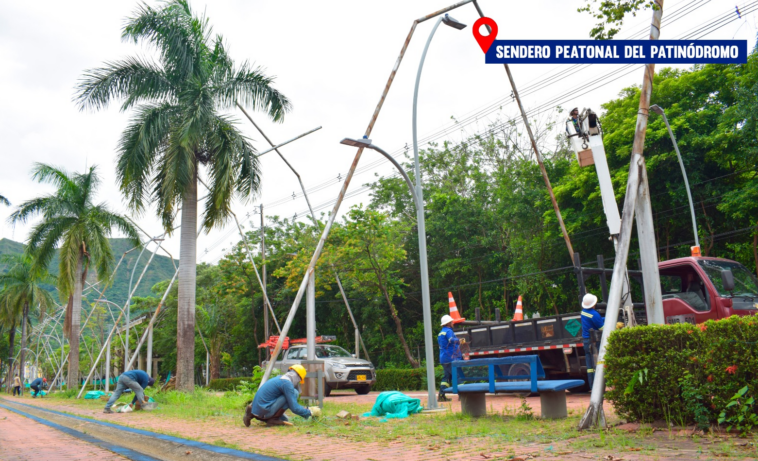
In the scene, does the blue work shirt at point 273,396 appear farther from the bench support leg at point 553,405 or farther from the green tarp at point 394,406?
the bench support leg at point 553,405

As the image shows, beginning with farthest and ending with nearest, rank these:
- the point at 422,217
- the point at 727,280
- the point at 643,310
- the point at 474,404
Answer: the point at 422,217 < the point at 643,310 < the point at 727,280 < the point at 474,404

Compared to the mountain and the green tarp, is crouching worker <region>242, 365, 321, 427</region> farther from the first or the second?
the mountain

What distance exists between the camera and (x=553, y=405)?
29.8 ft

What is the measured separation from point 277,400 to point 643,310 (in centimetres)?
770

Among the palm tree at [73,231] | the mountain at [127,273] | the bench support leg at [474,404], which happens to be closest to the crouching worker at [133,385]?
the bench support leg at [474,404]

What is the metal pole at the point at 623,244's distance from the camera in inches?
291

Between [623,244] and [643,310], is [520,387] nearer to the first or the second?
[623,244]

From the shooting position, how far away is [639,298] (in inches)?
851

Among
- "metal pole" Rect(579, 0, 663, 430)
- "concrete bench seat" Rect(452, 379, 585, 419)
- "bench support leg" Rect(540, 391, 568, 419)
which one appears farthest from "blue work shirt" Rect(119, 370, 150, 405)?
"metal pole" Rect(579, 0, 663, 430)

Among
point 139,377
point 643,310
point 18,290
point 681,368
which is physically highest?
point 18,290

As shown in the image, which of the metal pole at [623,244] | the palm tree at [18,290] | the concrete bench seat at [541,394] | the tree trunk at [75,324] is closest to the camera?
the metal pole at [623,244]

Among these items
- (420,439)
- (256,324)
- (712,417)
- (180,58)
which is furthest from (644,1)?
(256,324)

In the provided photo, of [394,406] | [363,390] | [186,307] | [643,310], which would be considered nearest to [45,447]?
[394,406]

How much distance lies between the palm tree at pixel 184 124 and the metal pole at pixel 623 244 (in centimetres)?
1367
